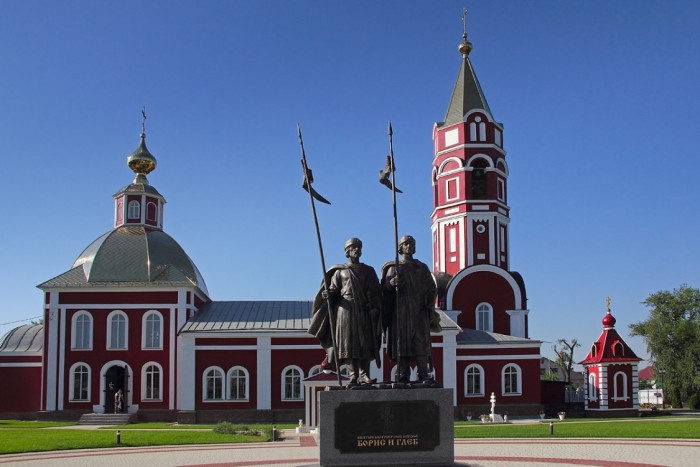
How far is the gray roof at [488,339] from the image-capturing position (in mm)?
39344


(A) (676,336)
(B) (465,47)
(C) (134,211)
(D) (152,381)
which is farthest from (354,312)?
(A) (676,336)

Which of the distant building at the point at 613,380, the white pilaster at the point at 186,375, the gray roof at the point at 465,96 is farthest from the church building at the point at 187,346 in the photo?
the gray roof at the point at 465,96

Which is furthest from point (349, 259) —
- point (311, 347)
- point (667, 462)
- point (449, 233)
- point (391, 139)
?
point (449, 233)

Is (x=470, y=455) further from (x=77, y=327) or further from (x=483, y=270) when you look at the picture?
(x=77, y=327)

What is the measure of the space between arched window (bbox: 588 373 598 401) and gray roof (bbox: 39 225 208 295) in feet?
67.6

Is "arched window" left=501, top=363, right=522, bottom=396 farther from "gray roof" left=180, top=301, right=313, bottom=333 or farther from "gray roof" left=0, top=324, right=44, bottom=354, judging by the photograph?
"gray roof" left=0, top=324, right=44, bottom=354

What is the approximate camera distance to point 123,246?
40219 millimetres

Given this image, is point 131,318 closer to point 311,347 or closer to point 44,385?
point 44,385

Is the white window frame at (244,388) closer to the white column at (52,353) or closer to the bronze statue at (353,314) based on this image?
the white column at (52,353)

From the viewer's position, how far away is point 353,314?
1165cm

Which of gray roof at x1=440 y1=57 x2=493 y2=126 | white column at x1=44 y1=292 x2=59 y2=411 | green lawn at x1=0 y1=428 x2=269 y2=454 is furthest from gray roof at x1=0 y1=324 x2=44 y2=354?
gray roof at x1=440 y1=57 x2=493 y2=126

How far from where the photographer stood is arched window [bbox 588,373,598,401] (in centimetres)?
4053

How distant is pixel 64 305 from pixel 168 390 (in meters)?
6.37

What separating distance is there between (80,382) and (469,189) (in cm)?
2206
